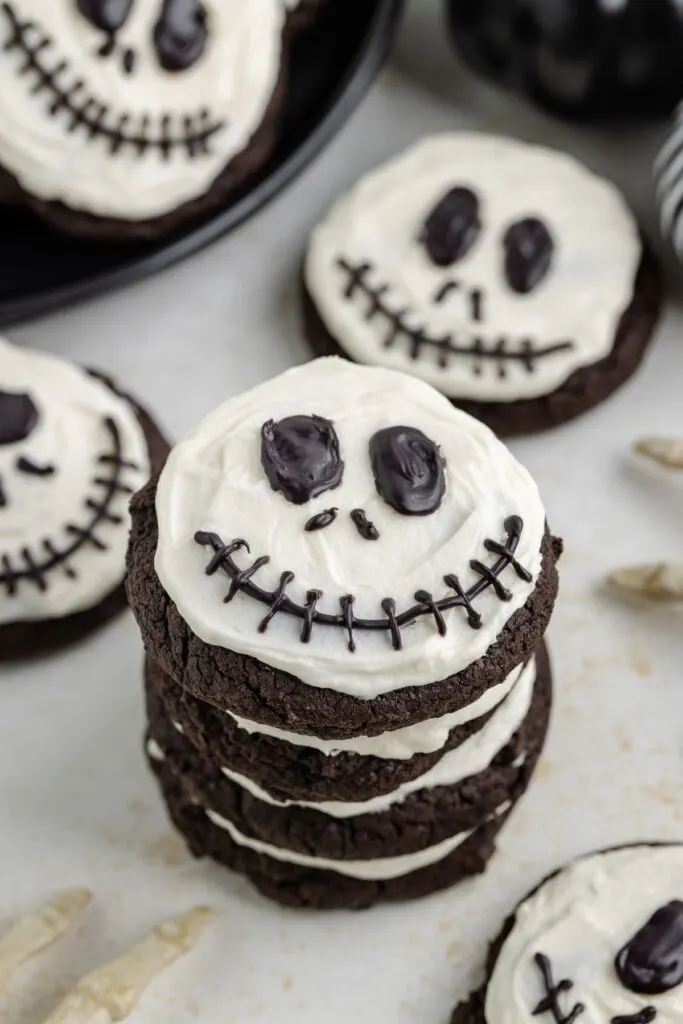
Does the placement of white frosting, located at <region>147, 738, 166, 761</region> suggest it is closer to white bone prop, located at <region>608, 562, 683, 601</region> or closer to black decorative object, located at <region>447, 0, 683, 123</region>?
white bone prop, located at <region>608, 562, 683, 601</region>

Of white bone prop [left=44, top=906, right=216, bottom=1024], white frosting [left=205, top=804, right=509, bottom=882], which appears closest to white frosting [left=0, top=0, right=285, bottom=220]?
white frosting [left=205, top=804, right=509, bottom=882]

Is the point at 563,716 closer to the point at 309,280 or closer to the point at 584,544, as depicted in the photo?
the point at 584,544

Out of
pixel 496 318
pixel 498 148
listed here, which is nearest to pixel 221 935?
pixel 496 318

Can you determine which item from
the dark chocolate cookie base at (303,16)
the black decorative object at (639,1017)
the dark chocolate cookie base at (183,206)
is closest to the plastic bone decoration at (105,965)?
the black decorative object at (639,1017)

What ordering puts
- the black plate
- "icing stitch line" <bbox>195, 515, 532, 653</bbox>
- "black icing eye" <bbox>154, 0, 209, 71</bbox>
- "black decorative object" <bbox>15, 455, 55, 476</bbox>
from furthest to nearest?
1. the black plate
2. "black icing eye" <bbox>154, 0, 209, 71</bbox>
3. "black decorative object" <bbox>15, 455, 55, 476</bbox>
4. "icing stitch line" <bbox>195, 515, 532, 653</bbox>

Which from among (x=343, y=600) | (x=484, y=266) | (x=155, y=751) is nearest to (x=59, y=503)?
(x=155, y=751)
